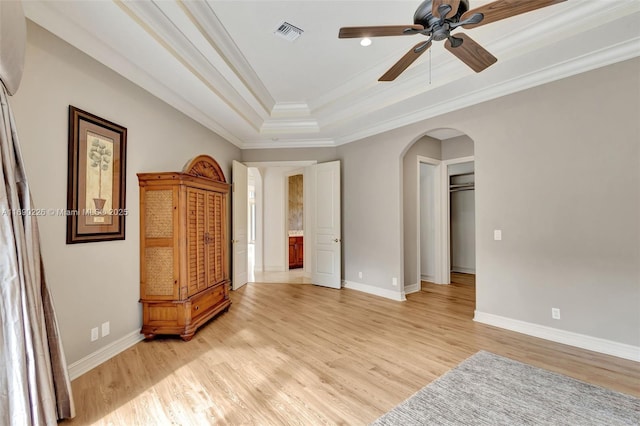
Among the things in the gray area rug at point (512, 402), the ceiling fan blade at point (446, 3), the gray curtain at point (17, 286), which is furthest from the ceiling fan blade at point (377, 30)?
the gray area rug at point (512, 402)

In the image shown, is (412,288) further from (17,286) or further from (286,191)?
(17,286)

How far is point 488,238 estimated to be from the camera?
11.8 feet

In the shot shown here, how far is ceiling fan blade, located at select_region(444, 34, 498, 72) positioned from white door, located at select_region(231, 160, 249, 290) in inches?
157

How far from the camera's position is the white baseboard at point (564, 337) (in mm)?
2649

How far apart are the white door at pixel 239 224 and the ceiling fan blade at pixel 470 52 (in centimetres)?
400

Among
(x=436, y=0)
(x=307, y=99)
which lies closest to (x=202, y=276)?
(x=307, y=99)

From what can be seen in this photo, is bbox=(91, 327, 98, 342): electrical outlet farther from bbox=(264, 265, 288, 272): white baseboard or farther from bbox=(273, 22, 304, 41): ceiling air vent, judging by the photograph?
bbox=(264, 265, 288, 272): white baseboard

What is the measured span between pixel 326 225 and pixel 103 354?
3741 millimetres

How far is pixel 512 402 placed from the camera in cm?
205

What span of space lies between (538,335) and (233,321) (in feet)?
11.6

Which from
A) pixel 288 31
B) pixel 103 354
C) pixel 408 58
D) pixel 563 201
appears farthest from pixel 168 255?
pixel 563 201

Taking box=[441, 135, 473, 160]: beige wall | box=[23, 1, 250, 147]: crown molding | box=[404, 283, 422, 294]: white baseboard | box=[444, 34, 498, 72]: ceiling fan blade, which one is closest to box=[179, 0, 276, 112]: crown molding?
box=[23, 1, 250, 147]: crown molding

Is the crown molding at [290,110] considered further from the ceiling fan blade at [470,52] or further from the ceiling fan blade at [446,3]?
the ceiling fan blade at [446,3]

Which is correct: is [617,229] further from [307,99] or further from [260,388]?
[307,99]
